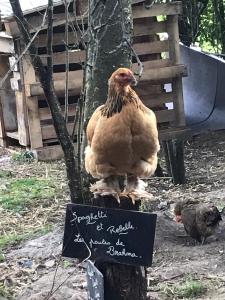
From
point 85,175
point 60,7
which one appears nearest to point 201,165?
point 60,7

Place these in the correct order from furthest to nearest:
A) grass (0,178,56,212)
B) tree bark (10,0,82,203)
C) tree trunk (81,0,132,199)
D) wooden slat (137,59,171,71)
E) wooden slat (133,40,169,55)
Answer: wooden slat (133,40,169,55) → wooden slat (137,59,171,71) → grass (0,178,56,212) → tree bark (10,0,82,203) → tree trunk (81,0,132,199)

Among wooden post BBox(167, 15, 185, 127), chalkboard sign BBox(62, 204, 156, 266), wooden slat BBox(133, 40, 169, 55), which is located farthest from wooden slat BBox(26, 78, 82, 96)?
chalkboard sign BBox(62, 204, 156, 266)

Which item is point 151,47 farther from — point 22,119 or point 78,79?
point 22,119

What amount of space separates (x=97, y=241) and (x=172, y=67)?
6.61m

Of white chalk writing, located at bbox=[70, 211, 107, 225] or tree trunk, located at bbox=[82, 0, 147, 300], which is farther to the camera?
tree trunk, located at bbox=[82, 0, 147, 300]

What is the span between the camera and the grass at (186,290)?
4.15 metres

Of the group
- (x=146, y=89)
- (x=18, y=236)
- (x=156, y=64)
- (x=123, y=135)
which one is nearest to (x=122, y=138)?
(x=123, y=135)

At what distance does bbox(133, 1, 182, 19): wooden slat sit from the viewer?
916 cm

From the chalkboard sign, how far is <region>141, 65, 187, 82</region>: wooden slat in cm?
636

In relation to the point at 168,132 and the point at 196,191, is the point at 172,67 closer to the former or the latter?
the point at 168,132

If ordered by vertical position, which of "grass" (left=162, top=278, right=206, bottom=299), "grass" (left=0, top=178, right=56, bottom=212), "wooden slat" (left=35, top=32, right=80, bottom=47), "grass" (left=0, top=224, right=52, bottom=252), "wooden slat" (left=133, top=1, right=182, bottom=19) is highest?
"wooden slat" (left=133, top=1, right=182, bottom=19)

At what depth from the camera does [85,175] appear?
14.6 feet

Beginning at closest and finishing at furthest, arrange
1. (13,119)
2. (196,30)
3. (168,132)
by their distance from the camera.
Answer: (168,132)
(13,119)
(196,30)

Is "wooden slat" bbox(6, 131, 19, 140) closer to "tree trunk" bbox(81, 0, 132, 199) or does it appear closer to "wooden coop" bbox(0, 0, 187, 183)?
"wooden coop" bbox(0, 0, 187, 183)
